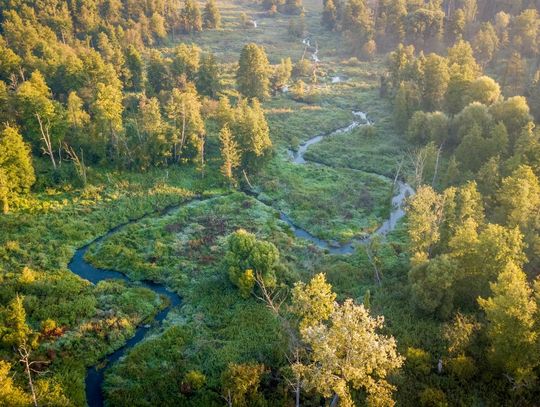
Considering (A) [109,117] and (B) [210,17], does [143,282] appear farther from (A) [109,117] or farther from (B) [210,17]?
(B) [210,17]

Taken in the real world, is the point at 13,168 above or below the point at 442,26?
below

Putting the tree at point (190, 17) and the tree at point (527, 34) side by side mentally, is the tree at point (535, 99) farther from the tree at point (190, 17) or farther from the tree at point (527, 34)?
the tree at point (190, 17)

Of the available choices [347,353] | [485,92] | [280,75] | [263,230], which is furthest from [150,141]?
[485,92]

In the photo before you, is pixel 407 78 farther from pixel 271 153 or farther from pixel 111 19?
pixel 111 19

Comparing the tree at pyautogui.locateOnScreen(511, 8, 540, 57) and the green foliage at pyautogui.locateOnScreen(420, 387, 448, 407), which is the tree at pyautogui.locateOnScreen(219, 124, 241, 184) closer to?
the green foliage at pyautogui.locateOnScreen(420, 387, 448, 407)

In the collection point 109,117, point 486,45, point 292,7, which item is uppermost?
point 292,7

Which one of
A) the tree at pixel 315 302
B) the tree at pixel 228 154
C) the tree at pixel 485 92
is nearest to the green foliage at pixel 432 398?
the tree at pixel 315 302
